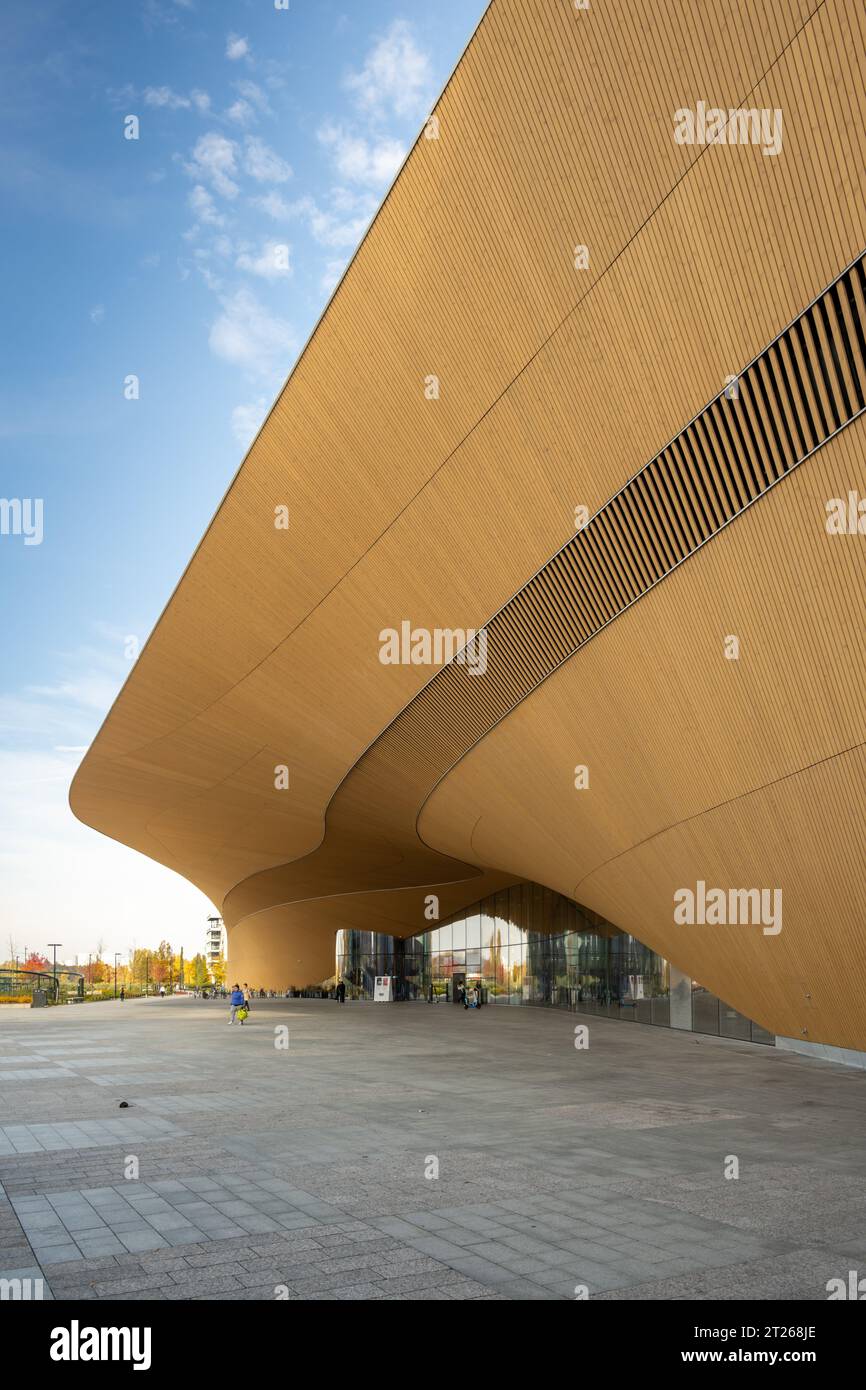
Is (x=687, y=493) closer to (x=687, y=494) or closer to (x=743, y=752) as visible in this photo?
(x=687, y=494)

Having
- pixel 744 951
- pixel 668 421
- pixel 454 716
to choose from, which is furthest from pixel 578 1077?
pixel 668 421

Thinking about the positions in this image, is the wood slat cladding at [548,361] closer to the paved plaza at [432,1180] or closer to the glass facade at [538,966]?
the paved plaza at [432,1180]

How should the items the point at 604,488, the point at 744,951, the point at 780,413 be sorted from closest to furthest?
the point at 780,413 → the point at 604,488 → the point at 744,951

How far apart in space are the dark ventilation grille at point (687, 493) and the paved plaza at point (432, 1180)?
5.59 metres

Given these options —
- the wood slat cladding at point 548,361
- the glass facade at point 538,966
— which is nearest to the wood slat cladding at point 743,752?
the wood slat cladding at point 548,361

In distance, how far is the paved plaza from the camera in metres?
4.91

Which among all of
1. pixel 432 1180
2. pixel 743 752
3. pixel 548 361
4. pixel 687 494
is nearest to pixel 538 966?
pixel 743 752

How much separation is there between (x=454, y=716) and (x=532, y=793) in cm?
186

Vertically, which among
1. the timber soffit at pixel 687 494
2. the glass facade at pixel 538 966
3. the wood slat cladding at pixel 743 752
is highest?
the timber soffit at pixel 687 494

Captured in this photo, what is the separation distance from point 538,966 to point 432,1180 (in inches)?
1051

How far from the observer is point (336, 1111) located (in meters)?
10.2

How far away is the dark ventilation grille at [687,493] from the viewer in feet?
27.5

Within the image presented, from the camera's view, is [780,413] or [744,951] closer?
[780,413]

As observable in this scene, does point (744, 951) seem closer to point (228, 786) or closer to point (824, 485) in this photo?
point (824, 485)
